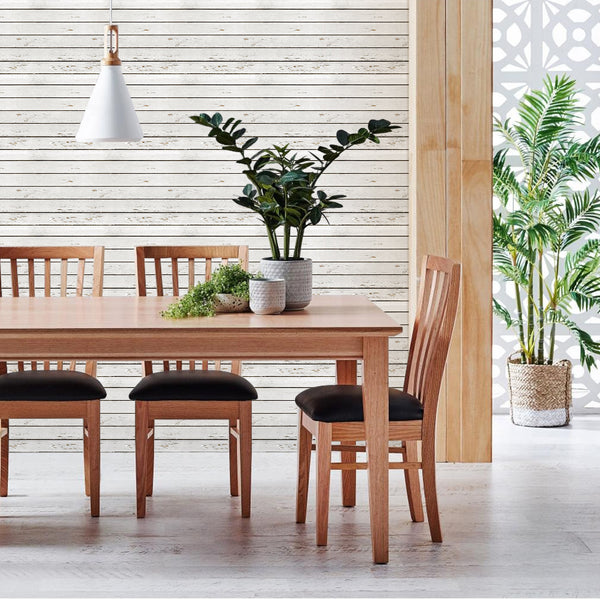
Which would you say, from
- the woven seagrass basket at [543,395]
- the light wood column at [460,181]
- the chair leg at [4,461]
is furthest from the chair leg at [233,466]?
the woven seagrass basket at [543,395]

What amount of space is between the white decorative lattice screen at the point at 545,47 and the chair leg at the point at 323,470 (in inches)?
120

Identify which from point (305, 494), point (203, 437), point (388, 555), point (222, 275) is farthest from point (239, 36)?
point (388, 555)

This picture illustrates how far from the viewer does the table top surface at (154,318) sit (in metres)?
2.69

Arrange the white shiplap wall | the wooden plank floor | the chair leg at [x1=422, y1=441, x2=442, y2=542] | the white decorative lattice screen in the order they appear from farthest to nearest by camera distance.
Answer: the white decorative lattice screen → the white shiplap wall → the chair leg at [x1=422, y1=441, x2=442, y2=542] → the wooden plank floor

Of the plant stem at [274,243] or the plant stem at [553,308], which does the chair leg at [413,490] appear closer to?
the plant stem at [274,243]

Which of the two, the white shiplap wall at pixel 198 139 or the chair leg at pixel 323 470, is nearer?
the chair leg at pixel 323 470

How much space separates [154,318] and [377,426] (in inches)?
31.1

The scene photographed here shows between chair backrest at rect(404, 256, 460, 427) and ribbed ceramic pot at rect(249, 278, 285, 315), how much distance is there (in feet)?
1.59

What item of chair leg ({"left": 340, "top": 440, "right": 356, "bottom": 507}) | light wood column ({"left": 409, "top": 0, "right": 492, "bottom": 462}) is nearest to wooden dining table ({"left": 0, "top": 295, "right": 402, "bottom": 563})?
chair leg ({"left": 340, "top": 440, "right": 356, "bottom": 507})

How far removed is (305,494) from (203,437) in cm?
123

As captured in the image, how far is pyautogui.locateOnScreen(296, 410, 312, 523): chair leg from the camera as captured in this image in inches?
126

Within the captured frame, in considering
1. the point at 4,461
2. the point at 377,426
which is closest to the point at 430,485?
the point at 377,426

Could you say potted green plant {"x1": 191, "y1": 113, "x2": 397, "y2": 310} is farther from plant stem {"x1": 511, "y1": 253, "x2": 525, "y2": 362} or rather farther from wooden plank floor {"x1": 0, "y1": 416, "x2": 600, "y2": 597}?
plant stem {"x1": 511, "y1": 253, "x2": 525, "y2": 362}

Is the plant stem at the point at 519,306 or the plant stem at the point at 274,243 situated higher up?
the plant stem at the point at 274,243
